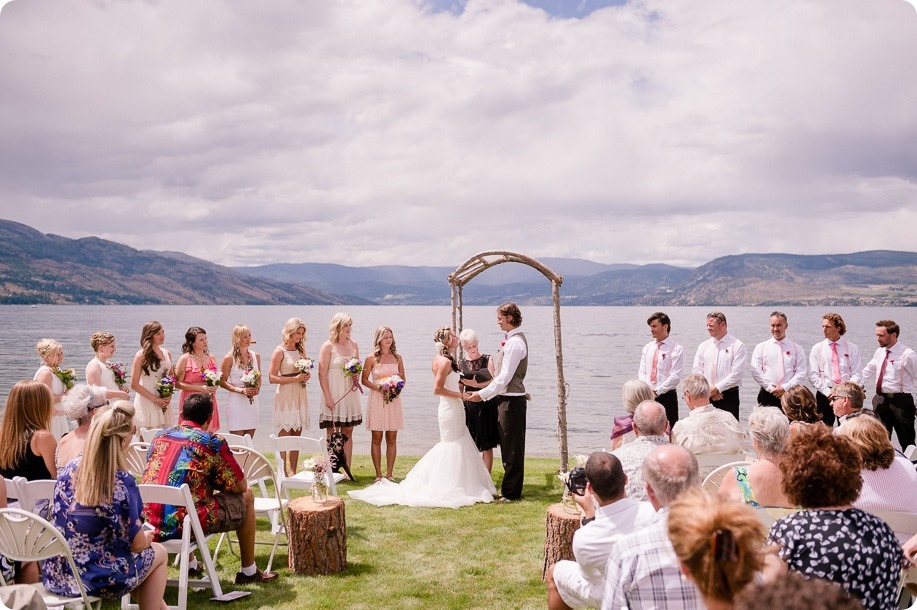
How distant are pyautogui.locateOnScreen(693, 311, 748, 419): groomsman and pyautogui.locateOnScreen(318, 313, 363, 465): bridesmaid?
5.12m

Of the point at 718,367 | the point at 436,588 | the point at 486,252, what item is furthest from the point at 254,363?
the point at 718,367

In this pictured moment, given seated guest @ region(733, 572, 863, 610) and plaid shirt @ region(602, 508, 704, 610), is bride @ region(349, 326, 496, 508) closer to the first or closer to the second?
plaid shirt @ region(602, 508, 704, 610)

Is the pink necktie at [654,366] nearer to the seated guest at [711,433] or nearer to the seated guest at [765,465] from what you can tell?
the seated guest at [711,433]

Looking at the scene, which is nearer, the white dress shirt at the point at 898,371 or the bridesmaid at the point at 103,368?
the bridesmaid at the point at 103,368

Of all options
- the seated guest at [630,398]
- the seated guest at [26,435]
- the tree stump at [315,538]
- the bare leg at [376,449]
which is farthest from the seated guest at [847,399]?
the seated guest at [26,435]

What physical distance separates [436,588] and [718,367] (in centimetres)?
640

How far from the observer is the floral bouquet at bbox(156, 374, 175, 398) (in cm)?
923

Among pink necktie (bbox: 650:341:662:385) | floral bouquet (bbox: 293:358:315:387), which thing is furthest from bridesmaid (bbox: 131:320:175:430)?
pink necktie (bbox: 650:341:662:385)

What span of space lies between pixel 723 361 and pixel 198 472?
791 centimetres

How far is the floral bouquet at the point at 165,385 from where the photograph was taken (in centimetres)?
923

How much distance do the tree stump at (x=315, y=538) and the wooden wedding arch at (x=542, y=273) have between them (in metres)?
3.98

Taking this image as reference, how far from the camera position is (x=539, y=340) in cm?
8312

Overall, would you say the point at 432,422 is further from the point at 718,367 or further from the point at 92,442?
the point at 92,442

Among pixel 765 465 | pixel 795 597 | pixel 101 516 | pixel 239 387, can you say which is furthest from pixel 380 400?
pixel 795 597
